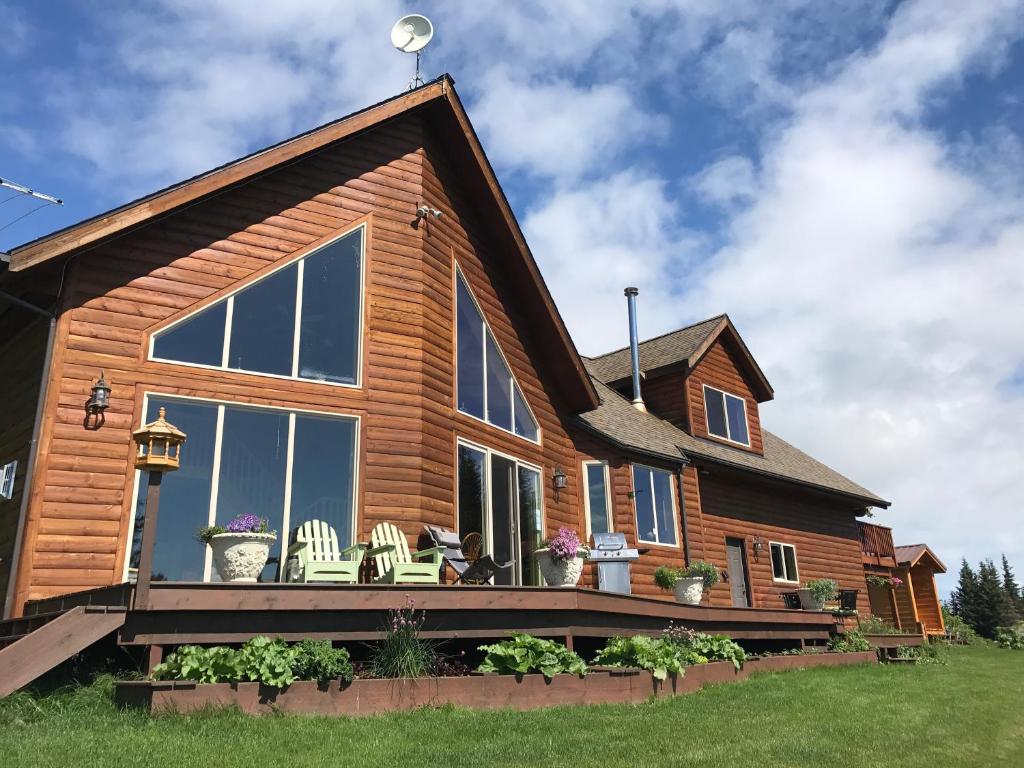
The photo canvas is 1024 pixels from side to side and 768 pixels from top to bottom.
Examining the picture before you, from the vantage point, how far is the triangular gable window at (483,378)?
12.3 meters

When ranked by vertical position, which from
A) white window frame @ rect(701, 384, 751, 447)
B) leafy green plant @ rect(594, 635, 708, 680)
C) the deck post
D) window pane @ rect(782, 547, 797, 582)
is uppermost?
white window frame @ rect(701, 384, 751, 447)

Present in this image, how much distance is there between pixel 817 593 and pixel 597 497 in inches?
212

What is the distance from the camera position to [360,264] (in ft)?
37.1

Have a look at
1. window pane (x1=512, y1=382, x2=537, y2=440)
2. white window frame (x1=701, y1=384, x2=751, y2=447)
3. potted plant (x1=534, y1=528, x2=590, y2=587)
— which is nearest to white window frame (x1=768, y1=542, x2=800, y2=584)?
white window frame (x1=701, y1=384, x2=751, y2=447)

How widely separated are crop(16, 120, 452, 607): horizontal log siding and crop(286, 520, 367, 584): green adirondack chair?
1.31 feet

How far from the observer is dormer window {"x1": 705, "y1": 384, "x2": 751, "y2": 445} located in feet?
65.6

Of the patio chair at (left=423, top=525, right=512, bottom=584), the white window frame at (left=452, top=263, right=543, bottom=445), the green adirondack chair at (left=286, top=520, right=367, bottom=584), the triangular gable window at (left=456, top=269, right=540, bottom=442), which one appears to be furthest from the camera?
the triangular gable window at (left=456, top=269, right=540, bottom=442)

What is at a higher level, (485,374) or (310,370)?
(485,374)

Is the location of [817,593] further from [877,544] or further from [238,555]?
[238,555]

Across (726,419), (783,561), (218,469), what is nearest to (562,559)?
(218,469)

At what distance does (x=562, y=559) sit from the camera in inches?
442

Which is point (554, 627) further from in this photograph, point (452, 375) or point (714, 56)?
point (714, 56)

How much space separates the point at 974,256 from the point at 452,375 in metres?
12.3

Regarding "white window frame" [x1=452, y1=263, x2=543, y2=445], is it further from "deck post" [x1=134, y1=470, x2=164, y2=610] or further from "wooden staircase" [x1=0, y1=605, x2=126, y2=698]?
"wooden staircase" [x1=0, y1=605, x2=126, y2=698]
